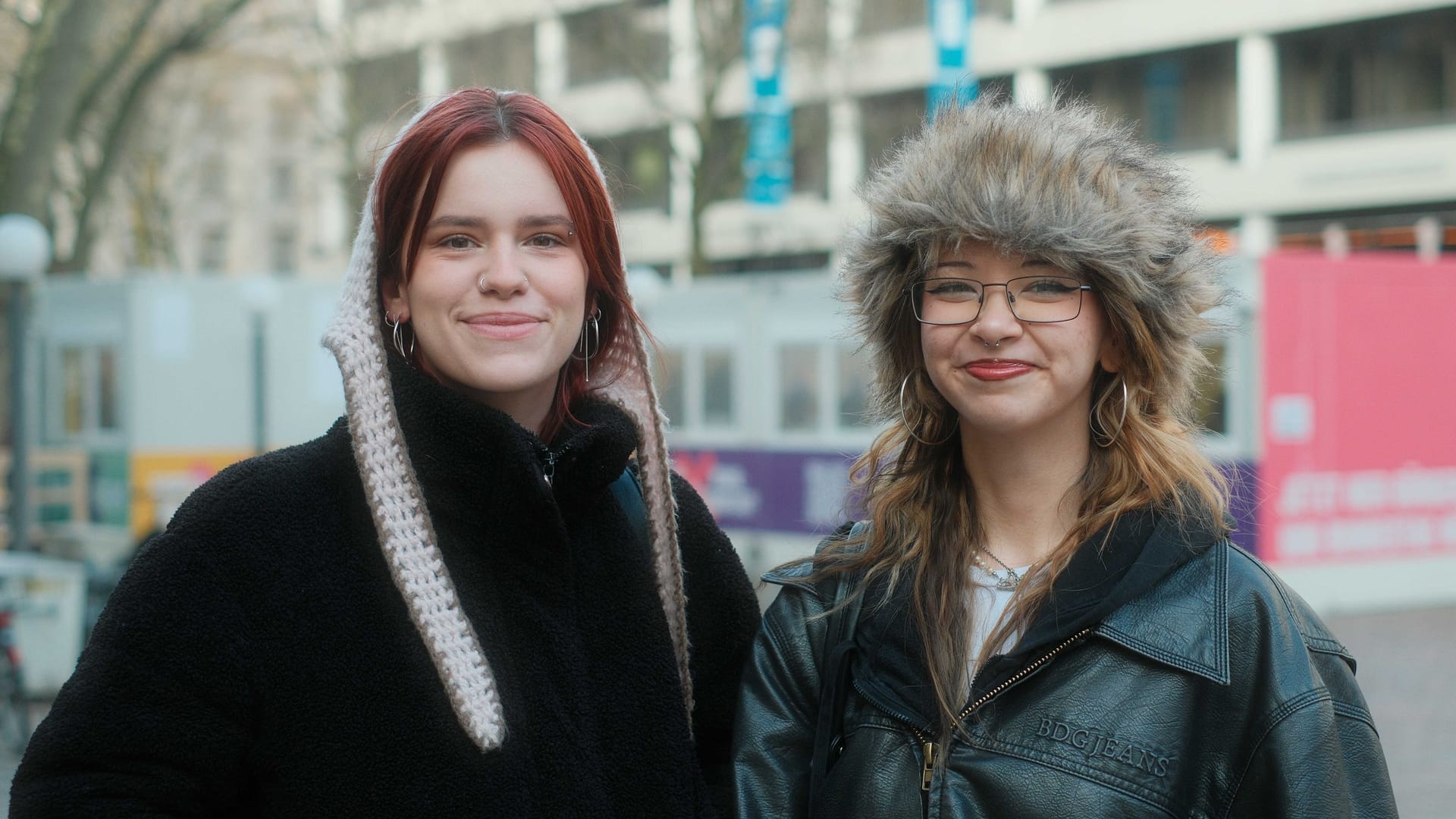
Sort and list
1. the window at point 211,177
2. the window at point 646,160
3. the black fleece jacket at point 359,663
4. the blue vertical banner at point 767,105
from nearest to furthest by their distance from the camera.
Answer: the black fleece jacket at point 359,663 → the blue vertical banner at point 767,105 → the window at point 646,160 → the window at point 211,177

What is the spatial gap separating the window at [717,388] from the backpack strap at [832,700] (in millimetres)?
12683

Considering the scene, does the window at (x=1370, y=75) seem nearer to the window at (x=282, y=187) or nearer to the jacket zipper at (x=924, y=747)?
the jacket zipper at (x=924, y=747)

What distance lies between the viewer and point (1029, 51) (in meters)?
29.1

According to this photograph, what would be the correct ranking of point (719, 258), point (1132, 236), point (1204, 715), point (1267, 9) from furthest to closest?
point (719, 258), point (1267, 9), point (1132, 236), point (1204, 715)

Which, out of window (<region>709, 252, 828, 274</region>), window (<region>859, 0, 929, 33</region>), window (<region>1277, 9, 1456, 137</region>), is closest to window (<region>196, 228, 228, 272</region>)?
window (<region>709, 252, 828, 274</region>)

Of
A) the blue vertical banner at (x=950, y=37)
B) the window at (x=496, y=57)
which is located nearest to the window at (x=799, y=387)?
the blue vertical banner at (x=950, y=37)

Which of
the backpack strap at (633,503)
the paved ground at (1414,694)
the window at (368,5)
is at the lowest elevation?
the paved ground at (1414,694)

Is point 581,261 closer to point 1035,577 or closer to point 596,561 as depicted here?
point 596,561

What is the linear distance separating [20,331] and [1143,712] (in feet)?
29.4

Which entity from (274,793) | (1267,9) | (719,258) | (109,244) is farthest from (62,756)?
(109,244)

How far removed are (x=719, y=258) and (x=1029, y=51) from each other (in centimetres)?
822

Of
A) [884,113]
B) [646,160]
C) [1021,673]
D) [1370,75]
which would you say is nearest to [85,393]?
[1021,673]

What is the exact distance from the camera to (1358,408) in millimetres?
12453

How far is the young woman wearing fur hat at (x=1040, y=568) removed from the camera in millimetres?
2088
